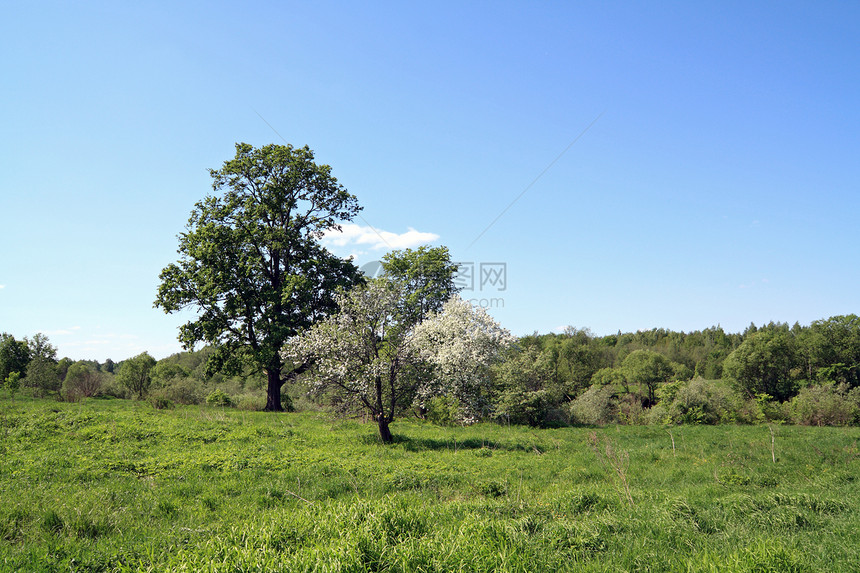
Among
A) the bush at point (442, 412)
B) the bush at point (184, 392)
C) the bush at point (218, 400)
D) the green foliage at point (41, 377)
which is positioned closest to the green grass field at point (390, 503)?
the bush at point (442, 412)

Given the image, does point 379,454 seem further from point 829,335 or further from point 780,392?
point 829,335

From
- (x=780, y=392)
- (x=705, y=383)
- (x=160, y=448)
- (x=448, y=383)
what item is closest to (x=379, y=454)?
(x=448, y=383)

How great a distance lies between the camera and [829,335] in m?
60.6

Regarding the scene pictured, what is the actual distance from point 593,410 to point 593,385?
1115cm

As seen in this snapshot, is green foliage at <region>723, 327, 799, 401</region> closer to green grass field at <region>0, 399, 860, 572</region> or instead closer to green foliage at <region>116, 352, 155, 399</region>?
green grass field at <region>0, 399, 860, 572</region>

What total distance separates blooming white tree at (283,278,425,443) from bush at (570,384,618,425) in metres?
16.7

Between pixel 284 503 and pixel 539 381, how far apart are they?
22.6 metres

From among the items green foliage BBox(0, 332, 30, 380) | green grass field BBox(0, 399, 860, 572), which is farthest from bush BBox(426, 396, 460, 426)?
green foliage BBox(0, 332, 30, 380)

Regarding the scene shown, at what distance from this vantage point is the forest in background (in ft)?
95.3

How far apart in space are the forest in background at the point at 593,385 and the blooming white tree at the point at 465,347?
1.03 metres

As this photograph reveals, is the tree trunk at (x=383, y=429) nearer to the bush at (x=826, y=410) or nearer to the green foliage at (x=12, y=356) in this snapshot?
the bush at (x=826, y=410)

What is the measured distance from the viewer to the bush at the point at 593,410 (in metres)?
31.0

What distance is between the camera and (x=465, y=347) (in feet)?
85.6

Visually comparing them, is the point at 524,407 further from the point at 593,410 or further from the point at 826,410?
the point at 826,410
